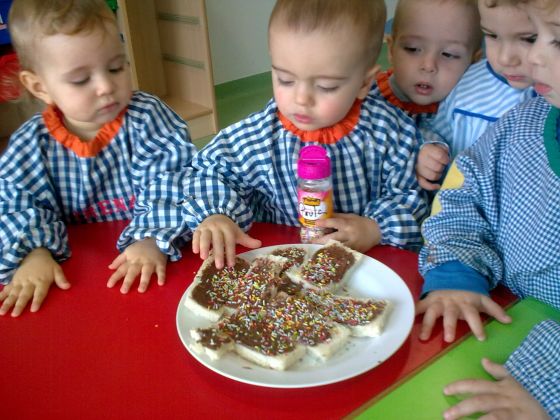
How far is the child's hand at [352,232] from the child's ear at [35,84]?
0.73 m

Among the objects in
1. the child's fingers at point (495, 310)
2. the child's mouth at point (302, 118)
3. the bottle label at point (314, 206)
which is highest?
the child's mouth at point (302, 118)

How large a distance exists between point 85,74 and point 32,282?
0.48 metres

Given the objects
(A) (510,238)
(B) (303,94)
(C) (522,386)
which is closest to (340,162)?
(B) (303,94)

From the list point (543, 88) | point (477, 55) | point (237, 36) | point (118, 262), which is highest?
point (543, 88)

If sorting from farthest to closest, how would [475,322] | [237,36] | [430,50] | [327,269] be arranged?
[237,36], [430,50], [327,269], [475,322]

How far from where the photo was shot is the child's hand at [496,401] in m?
0.68

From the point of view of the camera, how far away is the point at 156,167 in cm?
126

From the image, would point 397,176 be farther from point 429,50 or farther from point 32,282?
point 32,282

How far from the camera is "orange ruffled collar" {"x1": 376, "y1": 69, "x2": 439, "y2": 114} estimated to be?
147cm

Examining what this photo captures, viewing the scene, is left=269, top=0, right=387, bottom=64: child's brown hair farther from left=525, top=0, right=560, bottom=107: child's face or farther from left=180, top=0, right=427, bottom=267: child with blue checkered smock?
left=525, top=0, right=560, bottom=107: child's face

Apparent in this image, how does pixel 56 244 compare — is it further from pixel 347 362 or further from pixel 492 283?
pixel 492 283

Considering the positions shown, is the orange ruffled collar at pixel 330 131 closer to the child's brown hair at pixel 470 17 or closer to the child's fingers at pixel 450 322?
the child's brown hair at pixel 470 17

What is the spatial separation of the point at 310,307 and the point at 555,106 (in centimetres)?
54

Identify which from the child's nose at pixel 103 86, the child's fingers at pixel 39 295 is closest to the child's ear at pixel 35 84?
the child's nose at pixel 103 86
